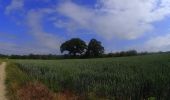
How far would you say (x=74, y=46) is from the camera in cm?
10875

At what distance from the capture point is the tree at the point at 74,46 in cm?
10638

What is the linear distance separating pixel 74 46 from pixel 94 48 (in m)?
7.32

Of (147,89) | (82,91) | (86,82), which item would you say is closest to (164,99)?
(147,89)

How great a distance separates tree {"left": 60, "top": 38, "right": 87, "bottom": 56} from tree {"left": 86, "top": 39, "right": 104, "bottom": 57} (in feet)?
7.38

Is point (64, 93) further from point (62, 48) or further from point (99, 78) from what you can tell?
point (62, 48)

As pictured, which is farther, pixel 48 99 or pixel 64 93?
pixel 64 93

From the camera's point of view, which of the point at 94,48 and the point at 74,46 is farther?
the point at 74,46

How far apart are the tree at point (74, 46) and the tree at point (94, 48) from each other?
2250mm

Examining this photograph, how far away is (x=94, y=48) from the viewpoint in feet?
342

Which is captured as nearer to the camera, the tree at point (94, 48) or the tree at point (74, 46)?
the tree at point (94, 48)

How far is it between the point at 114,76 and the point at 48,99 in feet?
22.2

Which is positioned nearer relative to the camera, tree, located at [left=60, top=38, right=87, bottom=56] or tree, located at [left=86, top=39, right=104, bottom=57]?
tree, located at [left=86, top=39, right=104, bottom=57]

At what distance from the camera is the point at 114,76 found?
2423cm

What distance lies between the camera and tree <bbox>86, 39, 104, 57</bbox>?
102 m
